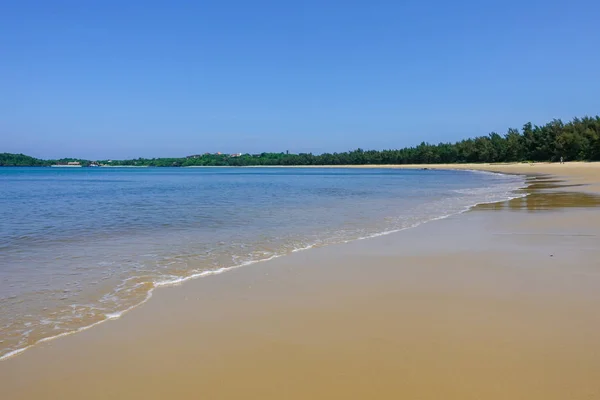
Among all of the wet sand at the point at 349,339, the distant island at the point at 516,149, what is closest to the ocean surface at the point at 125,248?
the wet sand at the point at 349,339

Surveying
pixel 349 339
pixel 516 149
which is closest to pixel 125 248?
pixel 349 339

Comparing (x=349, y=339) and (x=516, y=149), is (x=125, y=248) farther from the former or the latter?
(x=516, y=149)

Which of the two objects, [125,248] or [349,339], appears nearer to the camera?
[349,339]

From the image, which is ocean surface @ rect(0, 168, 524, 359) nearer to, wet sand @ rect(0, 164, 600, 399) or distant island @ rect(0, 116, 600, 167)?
wet sand @ rect(0, 164, 600, 399)

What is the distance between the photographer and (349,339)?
13.0 ft

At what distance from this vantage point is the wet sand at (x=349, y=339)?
315 cm

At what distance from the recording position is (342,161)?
17038cm

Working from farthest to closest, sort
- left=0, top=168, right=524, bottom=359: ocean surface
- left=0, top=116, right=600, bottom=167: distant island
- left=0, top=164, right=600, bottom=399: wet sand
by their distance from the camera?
left=0, top=116, right=600, bottom=167: distant island < left=0, top=168, right=524, bottom=359: ocean surface < left=0, top=164, right=600, bottom=399: wet sand

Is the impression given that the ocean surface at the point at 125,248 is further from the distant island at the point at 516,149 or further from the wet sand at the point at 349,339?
the distant island at the point at 516,149

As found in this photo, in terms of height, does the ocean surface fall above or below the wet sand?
below

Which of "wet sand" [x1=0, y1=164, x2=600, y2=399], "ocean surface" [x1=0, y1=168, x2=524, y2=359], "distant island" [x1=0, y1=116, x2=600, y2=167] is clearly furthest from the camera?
"distant island" [x1=0, y1=116, x2=600, y2=167]

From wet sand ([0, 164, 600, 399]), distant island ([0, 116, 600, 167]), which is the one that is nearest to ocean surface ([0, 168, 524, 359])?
wet sand ([0, 164, 600, 399])

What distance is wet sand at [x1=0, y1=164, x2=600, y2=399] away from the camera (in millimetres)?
3154

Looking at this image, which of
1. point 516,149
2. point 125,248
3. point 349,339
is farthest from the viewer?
point 516,149
